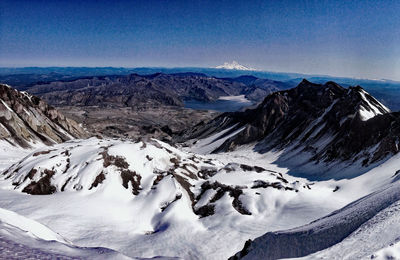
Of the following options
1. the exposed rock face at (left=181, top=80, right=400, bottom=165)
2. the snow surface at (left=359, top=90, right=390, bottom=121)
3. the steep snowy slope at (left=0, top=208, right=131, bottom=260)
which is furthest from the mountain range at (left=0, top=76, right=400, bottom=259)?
the snow surface at (left=359, top=90, right=390, bottom=121)

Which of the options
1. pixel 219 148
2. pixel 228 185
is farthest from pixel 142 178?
pixel 219 148

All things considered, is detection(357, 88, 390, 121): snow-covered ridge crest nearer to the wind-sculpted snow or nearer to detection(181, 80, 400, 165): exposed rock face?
detection(181, 80, 400, 165): exposed rock face

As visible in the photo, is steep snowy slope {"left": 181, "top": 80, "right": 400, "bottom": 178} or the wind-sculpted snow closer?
the wind-sculpted snow

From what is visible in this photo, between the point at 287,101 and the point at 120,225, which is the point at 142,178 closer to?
the point at 120,225

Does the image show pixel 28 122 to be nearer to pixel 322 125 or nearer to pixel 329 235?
pixel 322 125

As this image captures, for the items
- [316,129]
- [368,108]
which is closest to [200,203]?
[316,129]

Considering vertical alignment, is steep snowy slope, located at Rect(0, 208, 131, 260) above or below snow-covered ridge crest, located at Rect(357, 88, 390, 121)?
above

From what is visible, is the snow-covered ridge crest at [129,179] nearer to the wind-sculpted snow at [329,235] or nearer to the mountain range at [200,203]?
the mountain range at [200,203]

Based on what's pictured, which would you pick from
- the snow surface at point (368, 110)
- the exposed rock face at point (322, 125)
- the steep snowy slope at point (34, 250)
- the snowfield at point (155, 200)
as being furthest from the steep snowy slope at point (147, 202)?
the snow surface at point (368, 110)
